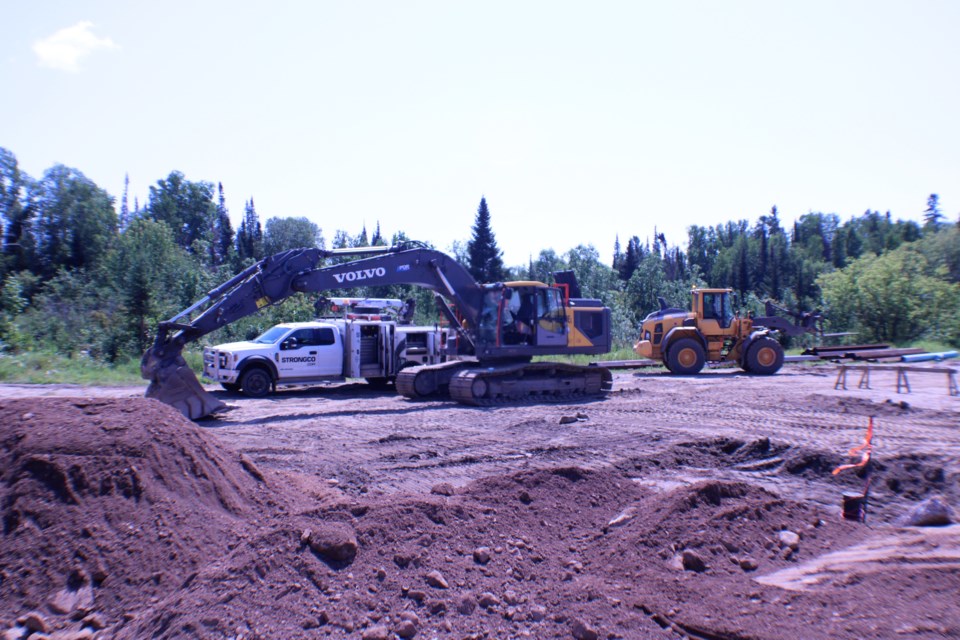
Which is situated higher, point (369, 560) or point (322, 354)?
point (322, 354)

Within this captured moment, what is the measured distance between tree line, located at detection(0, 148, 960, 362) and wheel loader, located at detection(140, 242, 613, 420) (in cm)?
1477

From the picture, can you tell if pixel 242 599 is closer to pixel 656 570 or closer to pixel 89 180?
pixel 656 570

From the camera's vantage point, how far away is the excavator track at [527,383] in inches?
612

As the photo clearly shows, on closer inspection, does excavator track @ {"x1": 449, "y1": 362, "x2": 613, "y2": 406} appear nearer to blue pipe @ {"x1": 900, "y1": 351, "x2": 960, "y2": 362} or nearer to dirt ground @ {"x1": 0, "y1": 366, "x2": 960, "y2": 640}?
dirt ground @ {"x1": 0, "y1": 366, "x2": 960, "y2": 640}

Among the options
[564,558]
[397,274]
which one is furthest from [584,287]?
[564,558]

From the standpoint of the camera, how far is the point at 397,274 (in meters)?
16.2

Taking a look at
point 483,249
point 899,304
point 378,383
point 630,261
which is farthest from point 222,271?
point 630,261

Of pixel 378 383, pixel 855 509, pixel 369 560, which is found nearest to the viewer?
pixel 369 560

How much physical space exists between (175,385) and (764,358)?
1842 centimetres

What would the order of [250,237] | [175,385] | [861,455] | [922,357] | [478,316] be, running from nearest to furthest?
[861,455]
[175,385]
[478,316]
[922,357]
[250,237]

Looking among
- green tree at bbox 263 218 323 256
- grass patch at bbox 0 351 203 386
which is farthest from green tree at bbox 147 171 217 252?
grass patch at bbox 0 351 203 386

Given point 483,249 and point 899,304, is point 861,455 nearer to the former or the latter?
point 899,304

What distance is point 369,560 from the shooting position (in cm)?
512

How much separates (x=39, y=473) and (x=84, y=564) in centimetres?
88
